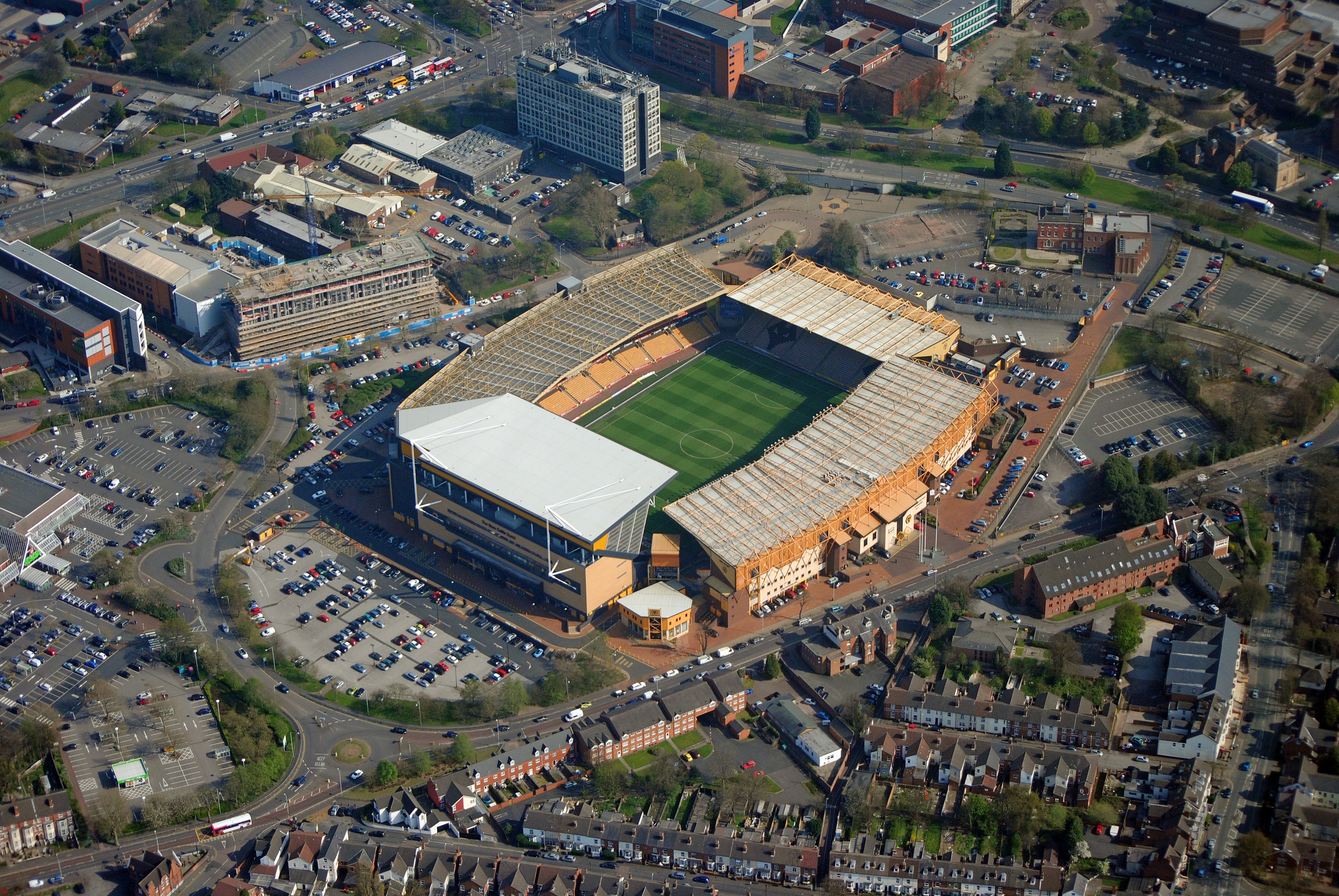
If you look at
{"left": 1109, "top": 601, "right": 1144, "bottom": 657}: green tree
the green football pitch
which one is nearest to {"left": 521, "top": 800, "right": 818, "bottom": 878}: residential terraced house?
{"left": 1109, "top": 601, "right": 1144, "bottom": 657}: green tree

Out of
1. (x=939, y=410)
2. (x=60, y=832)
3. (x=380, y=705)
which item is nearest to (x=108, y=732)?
(x=60, y=832)

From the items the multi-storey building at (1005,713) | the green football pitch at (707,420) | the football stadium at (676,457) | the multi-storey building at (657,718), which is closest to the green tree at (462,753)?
the multi-storey building at (657,718)

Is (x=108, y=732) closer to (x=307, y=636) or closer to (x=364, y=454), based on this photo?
(x=307, y=636)

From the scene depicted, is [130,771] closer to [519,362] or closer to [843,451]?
[519,362]

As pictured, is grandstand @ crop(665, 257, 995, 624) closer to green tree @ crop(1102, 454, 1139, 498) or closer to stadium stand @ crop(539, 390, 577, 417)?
green tree @ crop(1102, 454, 1139, 498)

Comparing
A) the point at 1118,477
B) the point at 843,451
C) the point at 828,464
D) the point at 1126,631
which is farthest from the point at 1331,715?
the point at 843,451

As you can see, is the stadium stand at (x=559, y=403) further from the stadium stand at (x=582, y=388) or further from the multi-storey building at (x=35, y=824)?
the multi-storey building at (x=35, y=824)
